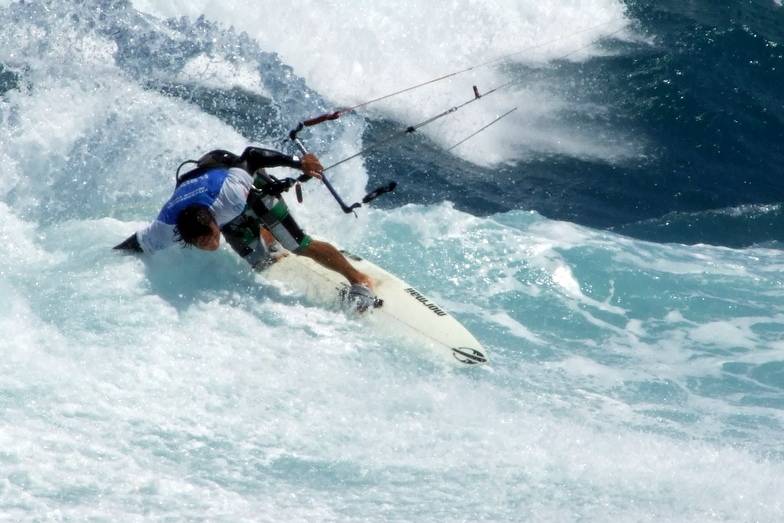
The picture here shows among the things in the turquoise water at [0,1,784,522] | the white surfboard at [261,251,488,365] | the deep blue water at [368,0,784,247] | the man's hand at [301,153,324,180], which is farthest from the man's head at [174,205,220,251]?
the deep blue water at [368,0,784,247]

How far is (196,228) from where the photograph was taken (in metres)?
4.83

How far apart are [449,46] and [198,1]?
143 inches

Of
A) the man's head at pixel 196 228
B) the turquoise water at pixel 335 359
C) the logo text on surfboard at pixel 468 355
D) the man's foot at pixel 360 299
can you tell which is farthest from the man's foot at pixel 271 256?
the logo text on surfboard at pixel 468 355

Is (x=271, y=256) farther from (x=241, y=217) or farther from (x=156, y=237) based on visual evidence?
(x=156, y=237)

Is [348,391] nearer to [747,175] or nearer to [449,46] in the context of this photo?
[747,175]

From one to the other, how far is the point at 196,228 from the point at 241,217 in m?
0.79

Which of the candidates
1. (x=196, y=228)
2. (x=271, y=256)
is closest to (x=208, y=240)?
(x=196, y=228)

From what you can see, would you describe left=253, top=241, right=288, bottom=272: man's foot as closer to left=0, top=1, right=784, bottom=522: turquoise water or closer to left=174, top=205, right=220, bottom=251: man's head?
left=0, top=1, right=784, bottom=522: turquoise water

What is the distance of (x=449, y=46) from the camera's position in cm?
1180

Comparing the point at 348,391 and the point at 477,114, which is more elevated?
the point at 477,114

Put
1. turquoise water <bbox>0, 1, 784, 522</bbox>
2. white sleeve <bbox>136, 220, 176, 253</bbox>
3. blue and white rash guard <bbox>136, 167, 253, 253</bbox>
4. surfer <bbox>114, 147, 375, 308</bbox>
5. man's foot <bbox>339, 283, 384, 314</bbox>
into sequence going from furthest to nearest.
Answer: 1. man's foot <bbox>339, 283, 384, 314</bbox>
2. white sleeve <bbox>136, 220, 176, 253</bbox>
3. blue and white rash guard <bbox>136, 167, 253, 253</bbox>
4. surfer <bbox>114, 147, 375, 308</bbox>
5. turquoise water <bbox>0, 1, 784, 522</bbox>

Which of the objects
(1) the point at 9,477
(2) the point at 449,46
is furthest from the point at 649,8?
(1) the point at 9,477

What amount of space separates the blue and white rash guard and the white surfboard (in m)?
0.91

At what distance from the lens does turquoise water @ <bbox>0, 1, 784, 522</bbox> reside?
14.2ft
